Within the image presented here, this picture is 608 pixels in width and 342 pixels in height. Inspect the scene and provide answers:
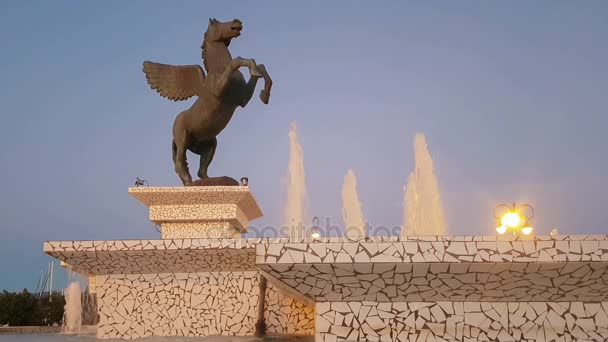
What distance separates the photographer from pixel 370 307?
4.89m

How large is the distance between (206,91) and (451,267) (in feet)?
13.2

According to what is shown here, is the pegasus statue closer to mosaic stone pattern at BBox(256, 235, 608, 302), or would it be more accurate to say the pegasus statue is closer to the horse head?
the horse head

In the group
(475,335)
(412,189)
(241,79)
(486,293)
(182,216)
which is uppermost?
(241,79)

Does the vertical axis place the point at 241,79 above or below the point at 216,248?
above

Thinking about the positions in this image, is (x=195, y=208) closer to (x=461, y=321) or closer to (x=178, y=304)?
(x=178, y=304)

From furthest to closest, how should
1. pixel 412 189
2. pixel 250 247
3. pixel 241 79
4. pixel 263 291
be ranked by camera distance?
pixel 412 189 < pixel 241 79 < pixel 263 291 < pixel 250 247

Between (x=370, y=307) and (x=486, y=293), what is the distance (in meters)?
0.95

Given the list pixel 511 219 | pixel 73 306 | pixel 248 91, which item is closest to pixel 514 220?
pixel 511 219

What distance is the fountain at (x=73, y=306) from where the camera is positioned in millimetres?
9859

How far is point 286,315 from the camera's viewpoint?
6.34 metres

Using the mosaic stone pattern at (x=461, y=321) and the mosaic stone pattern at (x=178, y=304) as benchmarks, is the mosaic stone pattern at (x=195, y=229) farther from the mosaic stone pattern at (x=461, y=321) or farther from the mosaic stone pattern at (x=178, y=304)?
the mosaic stone pattern at (x=461, y=321)

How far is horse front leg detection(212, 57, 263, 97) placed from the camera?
6.40 m

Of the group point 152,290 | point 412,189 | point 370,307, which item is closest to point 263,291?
point 152,290

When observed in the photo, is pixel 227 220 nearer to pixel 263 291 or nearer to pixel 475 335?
pixel 263 291
